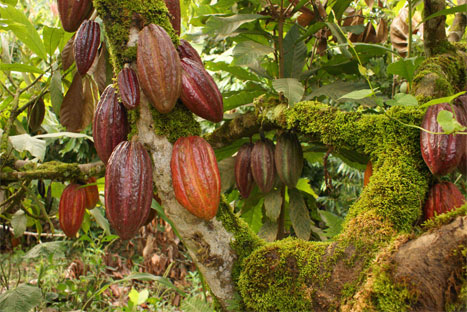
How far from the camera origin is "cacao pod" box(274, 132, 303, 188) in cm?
124

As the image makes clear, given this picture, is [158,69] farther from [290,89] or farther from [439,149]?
[439,149]

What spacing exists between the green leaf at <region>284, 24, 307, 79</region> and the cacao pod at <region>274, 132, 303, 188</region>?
0.35 metres

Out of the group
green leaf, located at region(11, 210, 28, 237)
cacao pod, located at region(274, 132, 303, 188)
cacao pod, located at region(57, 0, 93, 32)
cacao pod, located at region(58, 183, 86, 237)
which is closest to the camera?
cacao pod, located at region(57, 0, 93, 32)

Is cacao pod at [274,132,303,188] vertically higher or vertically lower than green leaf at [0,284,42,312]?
higher

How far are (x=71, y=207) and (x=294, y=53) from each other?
1.06 m

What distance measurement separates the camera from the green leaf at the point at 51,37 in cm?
148

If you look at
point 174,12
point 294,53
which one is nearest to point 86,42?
point 174,12

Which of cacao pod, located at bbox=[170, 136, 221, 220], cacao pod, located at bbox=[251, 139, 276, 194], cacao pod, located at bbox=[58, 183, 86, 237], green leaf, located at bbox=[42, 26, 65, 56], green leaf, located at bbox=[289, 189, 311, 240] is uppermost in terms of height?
green leaf, located at bbox=[42, 26, 65, 56]

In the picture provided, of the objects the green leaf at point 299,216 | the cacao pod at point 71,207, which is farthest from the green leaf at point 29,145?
the green leaf at point 299,216

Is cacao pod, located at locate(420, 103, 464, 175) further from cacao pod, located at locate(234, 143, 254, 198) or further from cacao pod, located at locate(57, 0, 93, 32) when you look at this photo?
cacao pod, located at locate(57, 0, 93, 32)

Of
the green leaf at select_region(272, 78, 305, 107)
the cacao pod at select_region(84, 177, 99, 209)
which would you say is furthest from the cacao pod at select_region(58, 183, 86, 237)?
the green leaf at select_region(272, 78, 305, 107)

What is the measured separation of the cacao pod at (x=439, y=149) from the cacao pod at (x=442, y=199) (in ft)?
0.19

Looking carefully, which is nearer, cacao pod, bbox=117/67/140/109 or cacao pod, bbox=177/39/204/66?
cacao pod, bbox=117/67/140/109

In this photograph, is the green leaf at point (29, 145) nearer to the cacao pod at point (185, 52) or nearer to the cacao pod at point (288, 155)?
the cacao pod at point (185, 52)
